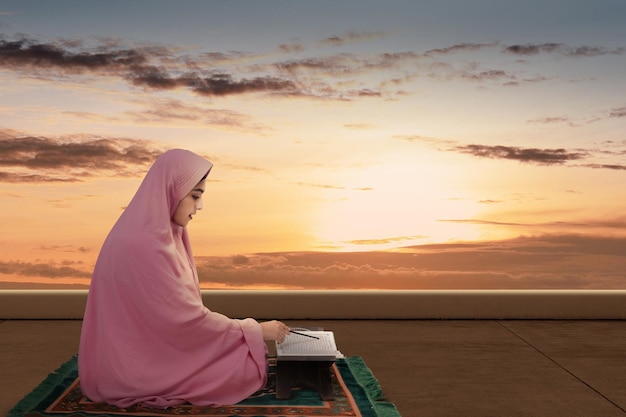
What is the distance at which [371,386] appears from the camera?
4148mm

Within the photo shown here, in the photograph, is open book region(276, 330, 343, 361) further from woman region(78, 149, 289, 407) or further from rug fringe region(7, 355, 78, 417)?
rug fringe region(7, 355, 78, 417)

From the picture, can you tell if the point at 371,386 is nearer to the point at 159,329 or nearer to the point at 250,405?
the point at 250,405

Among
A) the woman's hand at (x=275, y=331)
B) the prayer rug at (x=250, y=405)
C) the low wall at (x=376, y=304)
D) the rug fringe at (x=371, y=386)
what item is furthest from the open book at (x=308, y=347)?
the low wall at (x=376, y=304)

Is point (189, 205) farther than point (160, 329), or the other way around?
point (189, 205)

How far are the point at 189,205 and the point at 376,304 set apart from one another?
320 centimetres

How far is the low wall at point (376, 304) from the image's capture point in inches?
260

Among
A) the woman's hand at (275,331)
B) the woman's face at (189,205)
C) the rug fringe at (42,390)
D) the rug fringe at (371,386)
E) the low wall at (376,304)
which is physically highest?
the woman's face at (189,205)

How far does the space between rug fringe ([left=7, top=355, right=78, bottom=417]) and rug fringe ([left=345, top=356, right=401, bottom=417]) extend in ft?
4.87

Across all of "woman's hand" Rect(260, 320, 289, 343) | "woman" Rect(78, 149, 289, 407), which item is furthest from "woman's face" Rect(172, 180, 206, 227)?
"woman's hand" Rect(260, 320, 289, 343)

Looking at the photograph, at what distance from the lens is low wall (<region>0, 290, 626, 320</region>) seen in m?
6.59

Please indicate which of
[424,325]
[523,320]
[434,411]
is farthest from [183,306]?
[523,320]

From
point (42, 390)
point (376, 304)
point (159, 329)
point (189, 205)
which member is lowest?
point (42, 390)

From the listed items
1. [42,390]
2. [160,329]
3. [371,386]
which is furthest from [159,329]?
[371,386]

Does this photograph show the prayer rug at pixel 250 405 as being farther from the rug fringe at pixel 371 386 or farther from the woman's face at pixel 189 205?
the woman's face at pixel 189 205
